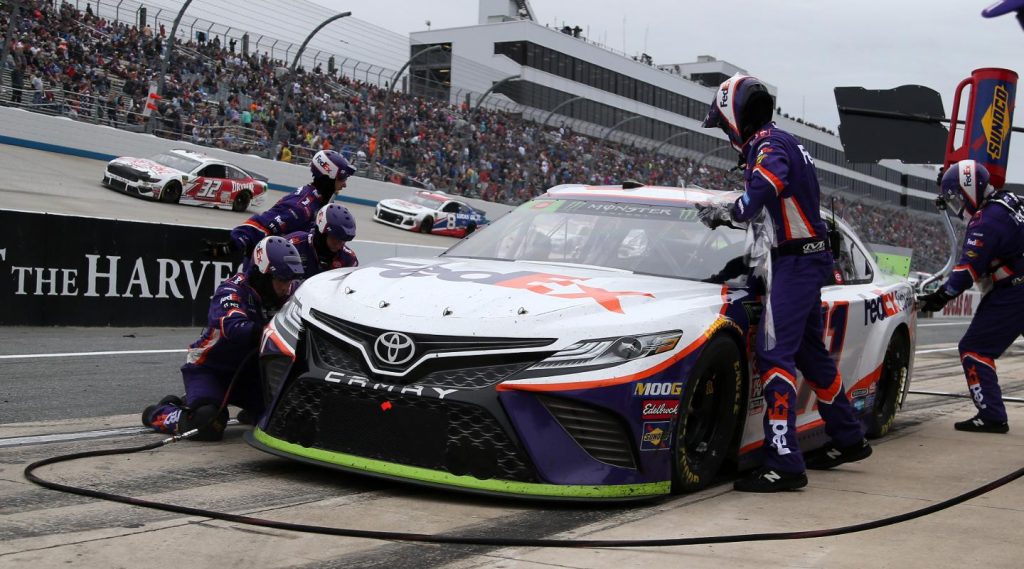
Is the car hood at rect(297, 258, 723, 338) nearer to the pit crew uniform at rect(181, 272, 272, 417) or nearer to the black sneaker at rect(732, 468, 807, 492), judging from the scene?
the pit crew uniform at rect(181, 272, 272, 417)

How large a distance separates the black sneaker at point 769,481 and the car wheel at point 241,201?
89.5 ft

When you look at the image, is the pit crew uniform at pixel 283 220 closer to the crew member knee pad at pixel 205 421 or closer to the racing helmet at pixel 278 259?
the racing helmet at pixel 278 259

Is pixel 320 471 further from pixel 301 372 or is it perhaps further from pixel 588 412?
pixel 588 412

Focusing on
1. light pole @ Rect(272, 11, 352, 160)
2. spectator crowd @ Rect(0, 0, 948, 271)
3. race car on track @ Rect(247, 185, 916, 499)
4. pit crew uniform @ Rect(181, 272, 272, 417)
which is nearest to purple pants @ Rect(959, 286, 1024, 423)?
race car on track @ Rect(247, 185, 916, 499)

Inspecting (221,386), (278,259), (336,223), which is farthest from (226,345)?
(336,223)

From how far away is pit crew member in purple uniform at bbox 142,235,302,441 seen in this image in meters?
5.96

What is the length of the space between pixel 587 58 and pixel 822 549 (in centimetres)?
6845

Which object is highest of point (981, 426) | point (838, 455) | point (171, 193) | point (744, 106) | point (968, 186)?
point (744, 106)

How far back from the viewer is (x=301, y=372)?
4.94 m

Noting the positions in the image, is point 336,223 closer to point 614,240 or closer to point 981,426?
point 614,240

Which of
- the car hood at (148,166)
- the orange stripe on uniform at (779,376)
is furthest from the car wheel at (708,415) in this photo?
the car hood at (148,166)

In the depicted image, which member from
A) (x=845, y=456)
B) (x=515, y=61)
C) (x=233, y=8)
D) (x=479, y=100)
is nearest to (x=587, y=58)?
(x=515, y=61)

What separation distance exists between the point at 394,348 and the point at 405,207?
32742mm

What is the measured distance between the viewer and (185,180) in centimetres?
2956
